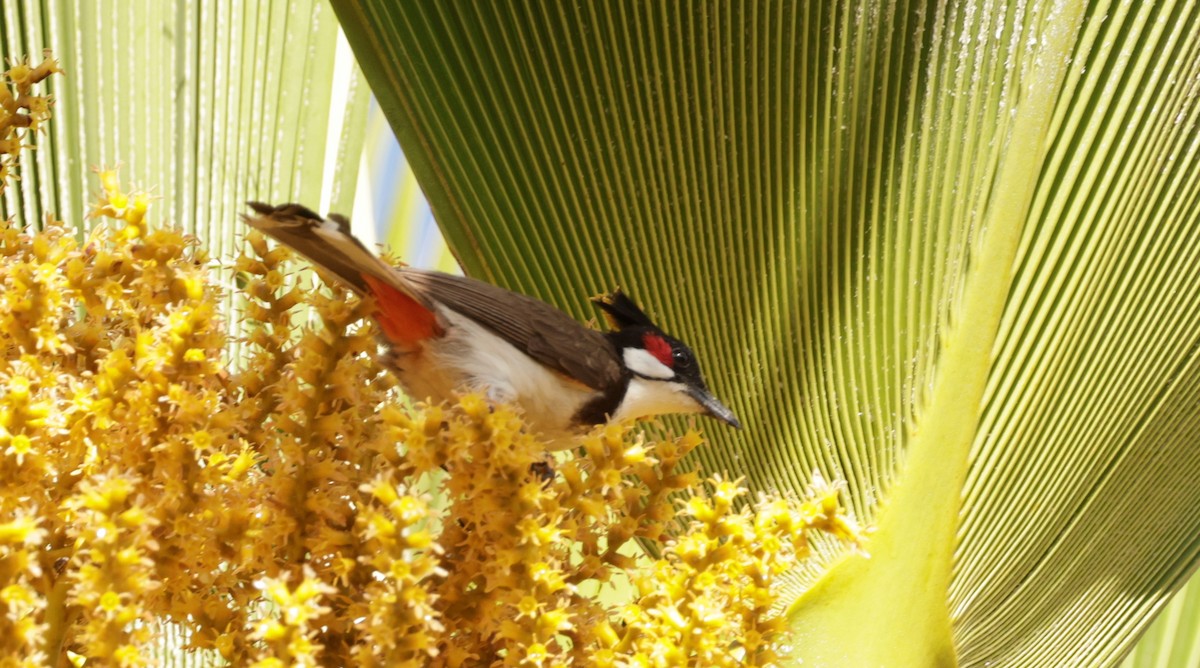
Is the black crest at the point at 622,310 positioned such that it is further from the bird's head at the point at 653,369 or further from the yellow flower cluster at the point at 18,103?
the yellow flower cluster at the point at 18,103

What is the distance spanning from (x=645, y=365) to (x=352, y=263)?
13.5 inches

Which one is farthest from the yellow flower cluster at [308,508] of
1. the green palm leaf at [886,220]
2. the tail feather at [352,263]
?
the green palm leaf at [886,220]

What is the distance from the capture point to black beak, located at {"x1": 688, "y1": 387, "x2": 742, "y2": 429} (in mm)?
1038

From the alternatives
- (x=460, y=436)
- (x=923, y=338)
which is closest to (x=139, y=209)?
(x=460, y=436)

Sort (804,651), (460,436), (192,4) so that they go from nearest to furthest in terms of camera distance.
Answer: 1. (460,436)
2. (804,651)
3. (192,4)

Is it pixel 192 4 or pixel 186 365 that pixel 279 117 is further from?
pixel 186 365

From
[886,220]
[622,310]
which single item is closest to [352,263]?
[622,310]

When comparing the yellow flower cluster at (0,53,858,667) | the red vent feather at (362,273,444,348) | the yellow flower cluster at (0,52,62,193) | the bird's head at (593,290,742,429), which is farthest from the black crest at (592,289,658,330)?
the yellow flower cluster at (0,52,62,193)

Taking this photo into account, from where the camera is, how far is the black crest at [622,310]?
3.59ft

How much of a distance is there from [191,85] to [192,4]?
0.29 ft

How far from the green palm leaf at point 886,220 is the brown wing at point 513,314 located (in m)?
0.03

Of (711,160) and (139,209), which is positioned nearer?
(139,209)

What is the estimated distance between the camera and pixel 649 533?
771 millimetres

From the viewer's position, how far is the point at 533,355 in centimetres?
112
